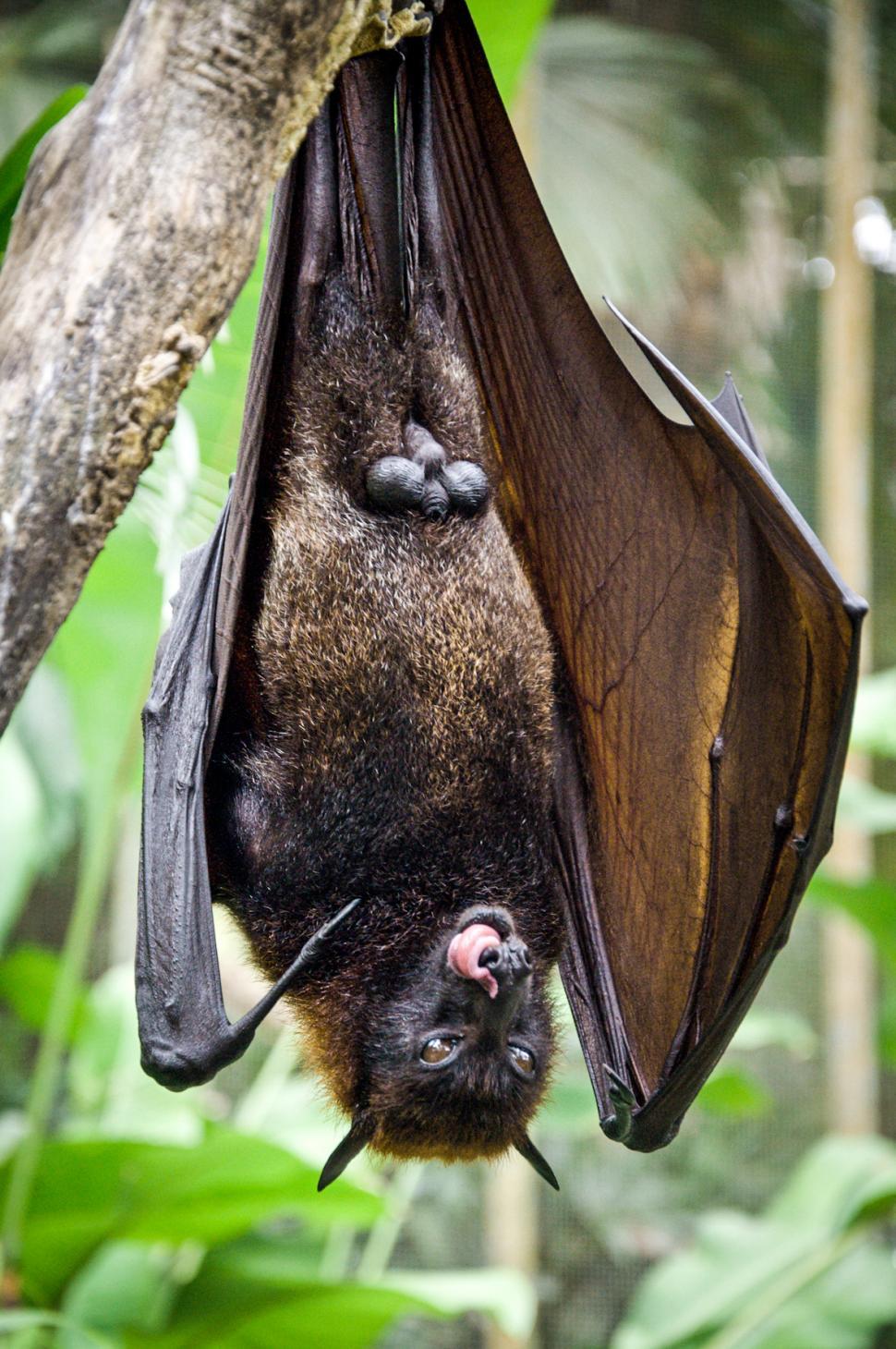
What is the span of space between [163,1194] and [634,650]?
1894mm

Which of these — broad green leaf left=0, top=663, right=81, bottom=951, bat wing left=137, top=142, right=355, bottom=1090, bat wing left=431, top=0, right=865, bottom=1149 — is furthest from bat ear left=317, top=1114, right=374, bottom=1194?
broad green leaf left=0, top=663, right=81, bottom=951

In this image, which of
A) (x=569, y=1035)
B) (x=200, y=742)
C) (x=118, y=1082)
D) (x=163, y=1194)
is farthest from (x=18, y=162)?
(x=569, y=1035)

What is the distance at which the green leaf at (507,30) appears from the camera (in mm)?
2623

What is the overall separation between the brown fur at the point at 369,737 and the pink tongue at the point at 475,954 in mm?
93

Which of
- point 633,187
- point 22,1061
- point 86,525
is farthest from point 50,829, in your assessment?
point 633,187

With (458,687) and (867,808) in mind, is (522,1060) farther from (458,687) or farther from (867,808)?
(867,808)

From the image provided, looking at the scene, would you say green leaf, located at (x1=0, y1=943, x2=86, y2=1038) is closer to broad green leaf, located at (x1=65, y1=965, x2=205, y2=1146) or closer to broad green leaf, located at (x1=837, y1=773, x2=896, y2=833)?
broad green leaf, located at (x1=65, y1=965, x2=205, y2=1146)

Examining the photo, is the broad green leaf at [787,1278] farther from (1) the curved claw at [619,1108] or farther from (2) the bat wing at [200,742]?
(2) the bat wing at [200,742]

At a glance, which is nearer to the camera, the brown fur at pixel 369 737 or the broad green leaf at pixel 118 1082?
the brown fur at pixel 369 737

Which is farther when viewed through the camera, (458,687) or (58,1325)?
(58,1325)

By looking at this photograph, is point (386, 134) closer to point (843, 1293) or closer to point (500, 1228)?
point (843, 1293)

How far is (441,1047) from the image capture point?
7.28ft

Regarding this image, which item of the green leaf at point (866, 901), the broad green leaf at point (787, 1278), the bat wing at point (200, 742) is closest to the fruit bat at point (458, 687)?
the bat wing at point (200, 742)

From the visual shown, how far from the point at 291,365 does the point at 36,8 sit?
21.6ft
